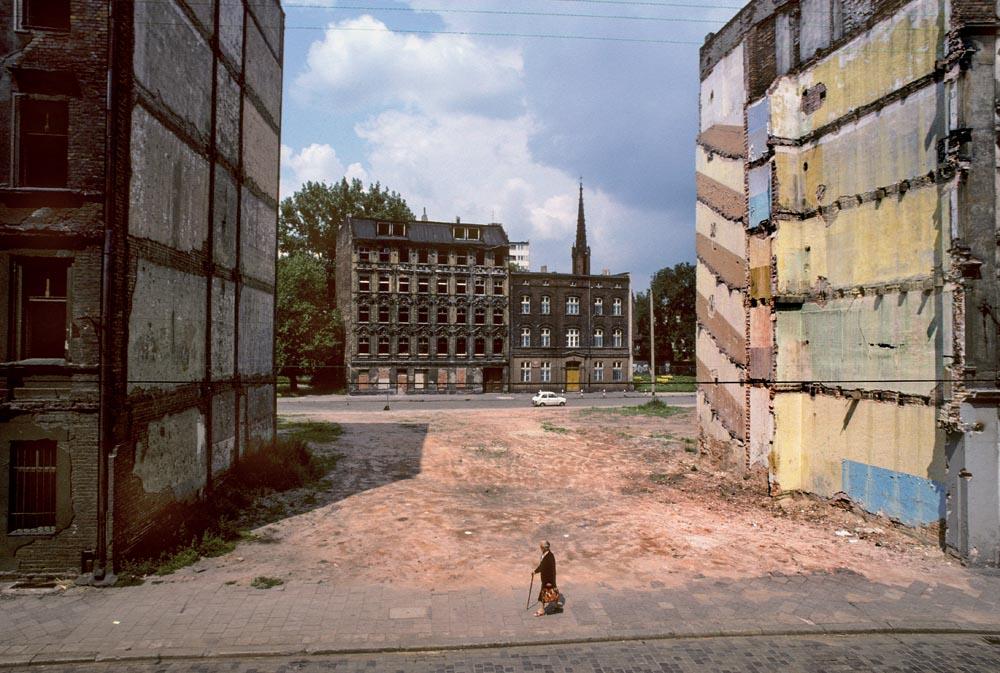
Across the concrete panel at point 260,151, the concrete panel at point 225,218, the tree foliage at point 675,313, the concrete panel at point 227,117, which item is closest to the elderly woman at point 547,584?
the concrete panel at point 225,218

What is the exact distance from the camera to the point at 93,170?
10.8 meters

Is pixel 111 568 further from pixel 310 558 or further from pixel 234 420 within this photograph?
pixel 234 420

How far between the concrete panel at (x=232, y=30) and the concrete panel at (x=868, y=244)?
1599 centimetres

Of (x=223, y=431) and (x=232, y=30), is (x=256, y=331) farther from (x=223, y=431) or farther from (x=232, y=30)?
(x=232, y=30)

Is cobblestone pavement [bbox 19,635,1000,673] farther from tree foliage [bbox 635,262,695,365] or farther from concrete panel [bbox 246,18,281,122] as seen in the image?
tree foliage [bbox 635,262,695,365]

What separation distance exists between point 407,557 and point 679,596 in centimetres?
539

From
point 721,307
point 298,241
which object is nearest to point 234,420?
point 721,307

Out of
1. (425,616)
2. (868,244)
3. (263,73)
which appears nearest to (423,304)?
(263,73)

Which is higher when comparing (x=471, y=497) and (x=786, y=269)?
(x=786, y=269)

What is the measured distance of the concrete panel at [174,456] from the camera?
39.4ft

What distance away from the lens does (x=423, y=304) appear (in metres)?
50.9

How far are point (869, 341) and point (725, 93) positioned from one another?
9910 mm

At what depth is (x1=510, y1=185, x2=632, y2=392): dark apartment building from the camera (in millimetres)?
53000

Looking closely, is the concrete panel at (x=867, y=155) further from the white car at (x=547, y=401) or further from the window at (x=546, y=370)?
the window at (x=546, y=370)
